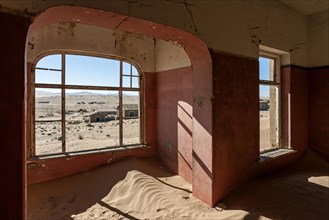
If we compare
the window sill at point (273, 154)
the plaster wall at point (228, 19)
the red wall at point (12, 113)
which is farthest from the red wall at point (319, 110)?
the red wall at point (12, 113)

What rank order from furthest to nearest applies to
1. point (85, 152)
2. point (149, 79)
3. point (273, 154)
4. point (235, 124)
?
1. point (149, 79)
2. point (85, 152)
3. point (273, 154)
4. point (235, 124)

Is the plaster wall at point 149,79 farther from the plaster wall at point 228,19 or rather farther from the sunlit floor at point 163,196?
the plaster wall at point 228,19

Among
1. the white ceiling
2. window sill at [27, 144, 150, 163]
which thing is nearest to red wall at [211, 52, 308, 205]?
the white ceiling

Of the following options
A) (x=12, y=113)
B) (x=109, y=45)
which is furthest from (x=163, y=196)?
(x=109, y=45)

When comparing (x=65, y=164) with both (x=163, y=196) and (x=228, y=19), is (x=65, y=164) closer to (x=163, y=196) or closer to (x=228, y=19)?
(x=163, y=196)

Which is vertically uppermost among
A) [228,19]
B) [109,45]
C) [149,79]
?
[109,45]

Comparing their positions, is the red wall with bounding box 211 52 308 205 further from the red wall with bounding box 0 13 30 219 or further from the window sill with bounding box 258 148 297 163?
the red wall with bounding box 0 13 30 219

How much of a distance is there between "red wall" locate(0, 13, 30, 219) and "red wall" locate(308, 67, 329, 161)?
5535 mm

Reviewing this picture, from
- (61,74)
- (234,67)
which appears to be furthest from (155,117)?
(234,67)

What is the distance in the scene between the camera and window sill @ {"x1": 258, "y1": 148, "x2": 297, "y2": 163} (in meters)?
4.00

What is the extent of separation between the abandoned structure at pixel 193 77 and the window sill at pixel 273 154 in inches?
2.5

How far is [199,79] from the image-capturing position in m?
3.38

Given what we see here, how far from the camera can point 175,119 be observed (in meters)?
5.15

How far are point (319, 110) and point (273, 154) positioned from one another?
5.55 feet
